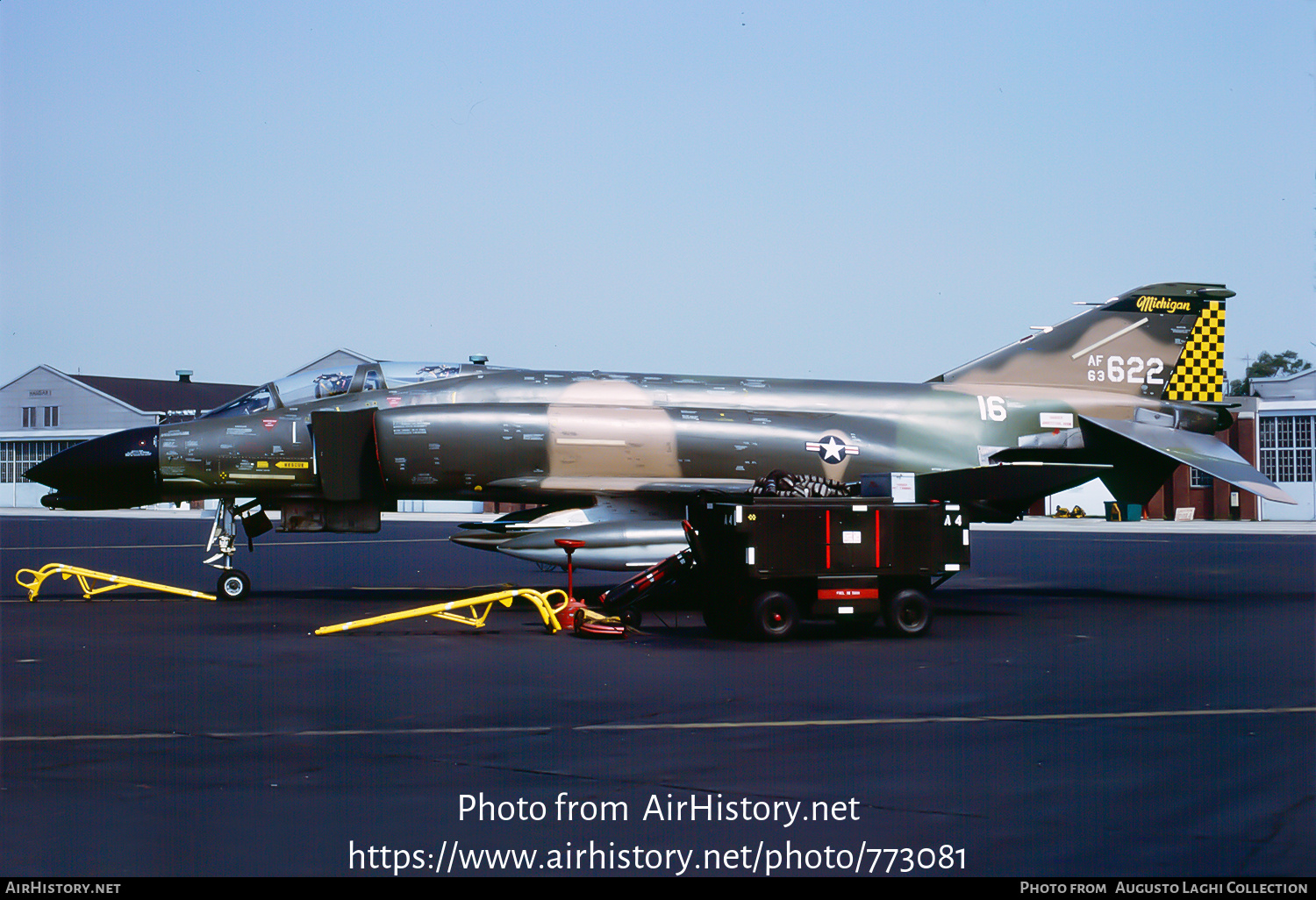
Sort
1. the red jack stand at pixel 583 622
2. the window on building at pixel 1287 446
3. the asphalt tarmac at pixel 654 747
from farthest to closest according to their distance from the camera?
the window on building at pixel 1287 446, the red jack stand at pixel 583 622, the asphalt tarmac at pixel 654 747

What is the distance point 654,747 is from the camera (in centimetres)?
745

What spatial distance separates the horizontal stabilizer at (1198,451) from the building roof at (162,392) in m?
66.1

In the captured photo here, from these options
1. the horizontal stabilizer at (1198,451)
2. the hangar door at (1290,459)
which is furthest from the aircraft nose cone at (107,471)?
the hangar door at (1290,459)

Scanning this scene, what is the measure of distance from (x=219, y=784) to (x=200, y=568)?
18.7 metres

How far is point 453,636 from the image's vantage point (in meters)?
13.3

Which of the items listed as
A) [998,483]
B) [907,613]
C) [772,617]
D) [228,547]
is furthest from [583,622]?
[998,483]

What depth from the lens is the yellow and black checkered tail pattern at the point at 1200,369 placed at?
66.0ft

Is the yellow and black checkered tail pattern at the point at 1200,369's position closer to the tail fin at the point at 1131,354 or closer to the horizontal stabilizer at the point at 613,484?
the tail fin at the point at 1131,354

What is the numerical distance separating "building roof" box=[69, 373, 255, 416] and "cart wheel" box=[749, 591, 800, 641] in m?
68.1

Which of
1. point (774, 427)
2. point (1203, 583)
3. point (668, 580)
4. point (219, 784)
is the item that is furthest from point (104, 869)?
point (1203, 583)

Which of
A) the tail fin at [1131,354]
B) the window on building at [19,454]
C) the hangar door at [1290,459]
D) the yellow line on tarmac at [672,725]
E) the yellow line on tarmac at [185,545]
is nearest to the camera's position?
the yellow line on tarmac at [672,725]

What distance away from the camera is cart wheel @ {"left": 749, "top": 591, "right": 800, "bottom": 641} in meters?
12.9

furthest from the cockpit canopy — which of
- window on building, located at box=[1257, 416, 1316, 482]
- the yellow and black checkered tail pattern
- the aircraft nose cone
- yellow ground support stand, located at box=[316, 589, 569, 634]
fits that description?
window on building, located at box=[1257, 416, 1316, 482]

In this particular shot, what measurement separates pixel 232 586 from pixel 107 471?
90.6 inches
